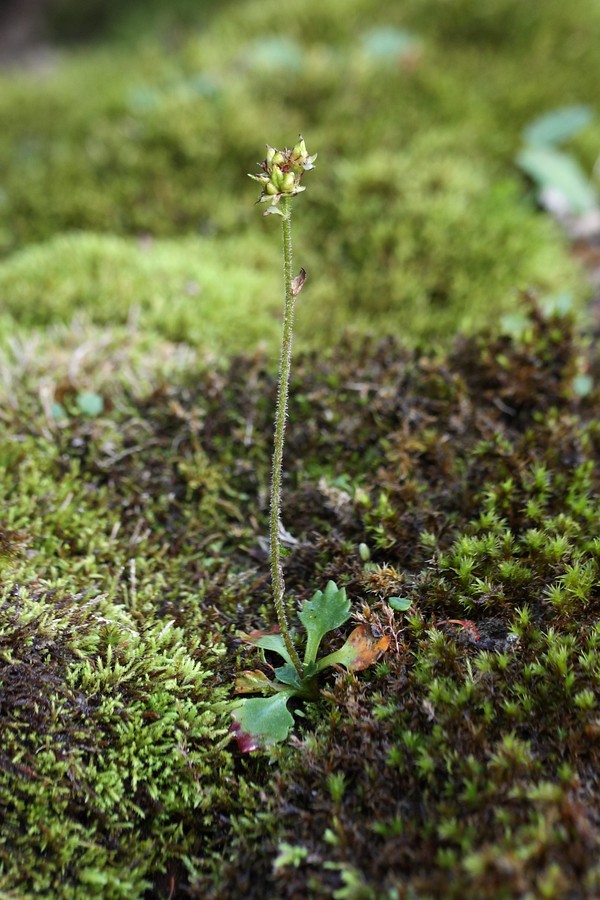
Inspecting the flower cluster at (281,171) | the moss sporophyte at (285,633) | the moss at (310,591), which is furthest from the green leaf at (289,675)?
the flower cluster at (281,171)

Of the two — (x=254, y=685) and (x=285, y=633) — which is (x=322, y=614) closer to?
(x=285, y=633)

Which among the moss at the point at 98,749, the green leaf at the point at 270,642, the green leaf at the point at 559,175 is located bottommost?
the moss at the point at 98,749

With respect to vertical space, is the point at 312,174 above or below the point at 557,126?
below

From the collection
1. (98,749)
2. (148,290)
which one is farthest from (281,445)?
(148,290)

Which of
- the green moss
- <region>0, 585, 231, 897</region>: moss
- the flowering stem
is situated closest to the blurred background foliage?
the green moss

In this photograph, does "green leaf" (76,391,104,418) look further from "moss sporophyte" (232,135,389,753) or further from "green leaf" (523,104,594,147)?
"green leaf" (523,104,594,147)

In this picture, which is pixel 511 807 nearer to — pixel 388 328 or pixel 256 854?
pixel 256 854

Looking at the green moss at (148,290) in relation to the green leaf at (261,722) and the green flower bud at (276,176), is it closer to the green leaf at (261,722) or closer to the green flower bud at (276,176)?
the green flower bud at (276,176)
